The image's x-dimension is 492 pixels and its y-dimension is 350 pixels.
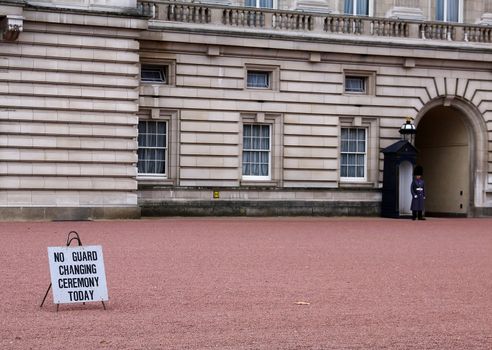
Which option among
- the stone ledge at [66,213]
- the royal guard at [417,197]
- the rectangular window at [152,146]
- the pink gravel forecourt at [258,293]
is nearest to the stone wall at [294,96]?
the rectangular window at [152,146]

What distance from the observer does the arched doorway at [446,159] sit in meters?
36.9

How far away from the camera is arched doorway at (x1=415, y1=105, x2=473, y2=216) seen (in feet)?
121

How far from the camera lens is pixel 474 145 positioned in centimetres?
3666

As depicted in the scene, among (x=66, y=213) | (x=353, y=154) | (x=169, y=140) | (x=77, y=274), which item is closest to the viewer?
(x=77, y=274)

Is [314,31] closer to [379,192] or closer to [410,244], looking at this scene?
[379,192]

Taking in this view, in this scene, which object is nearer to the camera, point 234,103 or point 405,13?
point 234,103

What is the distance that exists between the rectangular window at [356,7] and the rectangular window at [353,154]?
389 cm

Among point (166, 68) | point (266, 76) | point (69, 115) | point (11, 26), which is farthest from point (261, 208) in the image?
point (11, 26)

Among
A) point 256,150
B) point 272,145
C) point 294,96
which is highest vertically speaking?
point 294,96

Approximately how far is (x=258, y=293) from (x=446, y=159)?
84.2ft

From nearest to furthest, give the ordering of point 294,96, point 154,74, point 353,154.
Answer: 1. point 154,74
2. point 294,96
3. point 353,154

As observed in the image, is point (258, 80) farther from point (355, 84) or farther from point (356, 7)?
point (356, 7)

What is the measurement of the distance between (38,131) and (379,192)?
11.8 metres

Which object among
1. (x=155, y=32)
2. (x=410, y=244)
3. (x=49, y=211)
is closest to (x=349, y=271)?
(x=410, y=244)
